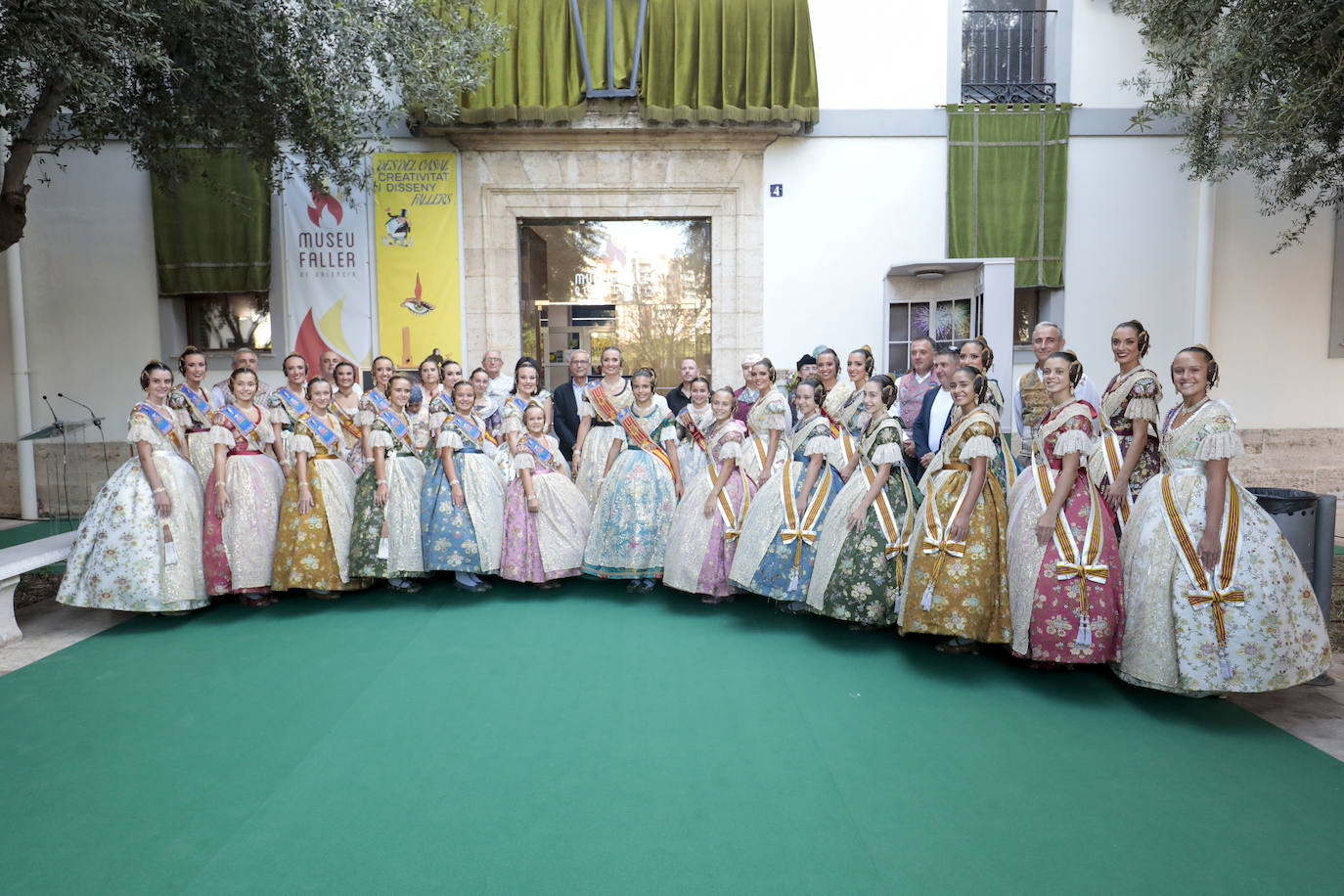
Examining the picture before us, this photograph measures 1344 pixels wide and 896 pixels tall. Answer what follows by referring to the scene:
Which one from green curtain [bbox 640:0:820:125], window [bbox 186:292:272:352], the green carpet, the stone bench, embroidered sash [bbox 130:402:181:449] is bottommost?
the green carpet

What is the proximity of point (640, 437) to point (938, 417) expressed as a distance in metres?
2.03

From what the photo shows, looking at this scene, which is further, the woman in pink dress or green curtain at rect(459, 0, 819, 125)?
green curtain at rect(459, 0, 819, 125)

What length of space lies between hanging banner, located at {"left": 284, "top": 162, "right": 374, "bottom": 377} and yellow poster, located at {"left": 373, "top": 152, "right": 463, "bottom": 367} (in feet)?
0.63

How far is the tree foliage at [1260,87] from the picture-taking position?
476 centimetres

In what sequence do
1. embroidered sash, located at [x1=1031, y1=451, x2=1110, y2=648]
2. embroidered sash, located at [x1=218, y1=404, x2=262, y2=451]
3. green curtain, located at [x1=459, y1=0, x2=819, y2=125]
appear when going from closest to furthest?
embroidered sash, located at [x1=1031, y1=451, x2=1110, y2=648] < embroidered sash, located at [x1=218, y1=404, x2=262, y2=451] < green curtain, located at [x1=459, y1=0, x2=819, y2=125]

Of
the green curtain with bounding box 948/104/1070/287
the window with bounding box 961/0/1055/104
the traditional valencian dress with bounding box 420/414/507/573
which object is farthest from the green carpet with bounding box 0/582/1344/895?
the window with bounding box 961/0/1055/104

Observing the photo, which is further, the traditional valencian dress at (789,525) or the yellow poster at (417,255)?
the yellow poster at (417,255)

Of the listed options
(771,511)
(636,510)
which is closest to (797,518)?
(771,511)

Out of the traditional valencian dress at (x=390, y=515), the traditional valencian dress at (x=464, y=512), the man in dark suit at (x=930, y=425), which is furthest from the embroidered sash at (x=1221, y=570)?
the traditional valencian dress at (x=390, y=515)

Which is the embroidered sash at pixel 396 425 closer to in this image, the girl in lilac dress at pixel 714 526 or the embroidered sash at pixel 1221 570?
the girl in lilac dress at pixel 714 526

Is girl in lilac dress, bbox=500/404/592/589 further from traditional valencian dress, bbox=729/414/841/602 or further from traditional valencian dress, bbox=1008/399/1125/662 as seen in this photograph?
traditional valencian dress, bbox=1008/399/1125/662

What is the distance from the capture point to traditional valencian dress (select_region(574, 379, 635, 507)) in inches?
213

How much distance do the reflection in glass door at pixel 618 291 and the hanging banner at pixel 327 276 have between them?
1.72 m

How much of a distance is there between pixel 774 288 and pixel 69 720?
273 inches
